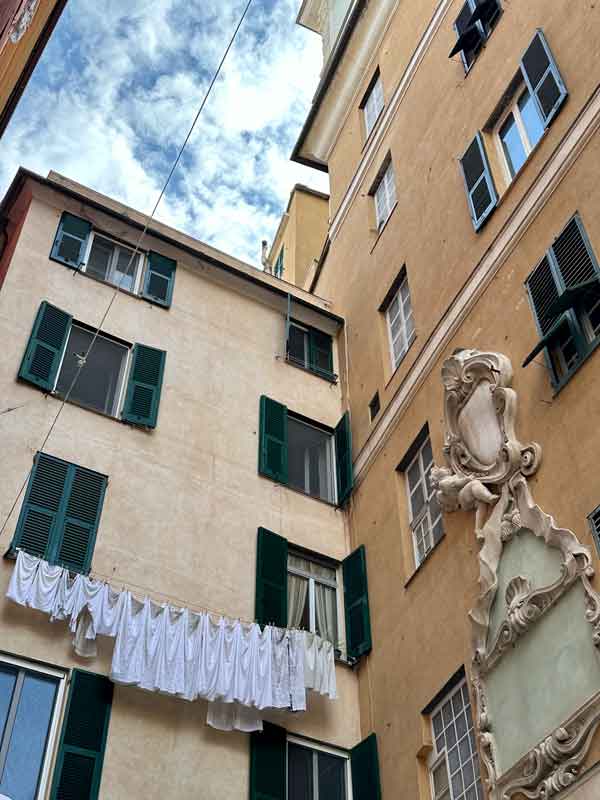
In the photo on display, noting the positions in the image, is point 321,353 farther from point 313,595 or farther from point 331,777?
point 331,777

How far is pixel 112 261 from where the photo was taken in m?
16.8

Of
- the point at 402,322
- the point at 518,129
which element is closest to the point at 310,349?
the point at 402,322

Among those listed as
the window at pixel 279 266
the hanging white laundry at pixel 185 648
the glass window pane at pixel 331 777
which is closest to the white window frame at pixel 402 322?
the hanging white laundry at pixel 185 648

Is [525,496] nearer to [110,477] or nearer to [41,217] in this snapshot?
[110,477]

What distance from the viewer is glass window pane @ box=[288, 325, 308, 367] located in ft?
58.9

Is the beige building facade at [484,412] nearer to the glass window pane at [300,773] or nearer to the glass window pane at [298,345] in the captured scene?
the glass window pane at [298,345]

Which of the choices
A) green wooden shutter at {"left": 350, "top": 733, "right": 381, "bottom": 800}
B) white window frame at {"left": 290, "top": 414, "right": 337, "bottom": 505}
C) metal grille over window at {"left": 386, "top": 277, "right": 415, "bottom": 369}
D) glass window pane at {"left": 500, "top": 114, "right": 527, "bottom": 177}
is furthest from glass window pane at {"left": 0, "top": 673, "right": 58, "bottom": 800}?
glass window pane at {"left": 500, "top": 114, "right": 527, "bottom": 177}

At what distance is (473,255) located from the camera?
529 inches

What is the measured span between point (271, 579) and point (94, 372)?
4148 mm

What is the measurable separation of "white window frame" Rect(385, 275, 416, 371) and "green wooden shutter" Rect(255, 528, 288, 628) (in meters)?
3.39

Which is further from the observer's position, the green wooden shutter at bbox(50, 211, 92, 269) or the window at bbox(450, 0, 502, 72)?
the green wooden shutter at bbox(50, 211, 92, 269)

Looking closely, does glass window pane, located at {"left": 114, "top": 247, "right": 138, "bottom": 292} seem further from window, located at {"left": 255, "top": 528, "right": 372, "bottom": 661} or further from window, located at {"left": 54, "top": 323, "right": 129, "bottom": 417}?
window, located at {"left": 255, "top": 528, "right": 372, "bottom": 661}

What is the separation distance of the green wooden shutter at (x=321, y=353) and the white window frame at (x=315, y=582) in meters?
4.09

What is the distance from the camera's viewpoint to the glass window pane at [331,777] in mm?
12430
